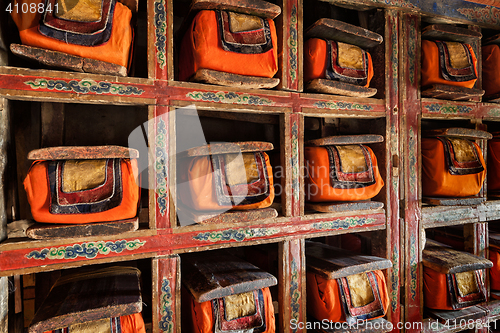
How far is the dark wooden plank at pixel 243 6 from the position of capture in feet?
6.23

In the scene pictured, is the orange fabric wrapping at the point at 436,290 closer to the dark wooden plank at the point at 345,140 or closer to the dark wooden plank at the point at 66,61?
the dark wooden plank at the point at 345,140

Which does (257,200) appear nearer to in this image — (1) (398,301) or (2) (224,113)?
(2) (224,113)

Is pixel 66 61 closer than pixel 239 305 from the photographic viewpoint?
Yes

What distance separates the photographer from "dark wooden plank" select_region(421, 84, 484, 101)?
258 centimetres

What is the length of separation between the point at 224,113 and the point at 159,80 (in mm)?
760

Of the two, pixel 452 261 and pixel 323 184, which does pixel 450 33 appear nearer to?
pixel 323 184

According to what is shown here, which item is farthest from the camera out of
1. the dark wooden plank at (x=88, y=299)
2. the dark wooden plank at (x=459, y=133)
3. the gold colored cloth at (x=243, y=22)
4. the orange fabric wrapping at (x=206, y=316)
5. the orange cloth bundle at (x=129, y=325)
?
the dark wooden plank at (x=459, y=133)

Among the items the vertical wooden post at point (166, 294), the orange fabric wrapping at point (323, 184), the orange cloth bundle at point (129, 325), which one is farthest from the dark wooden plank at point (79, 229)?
the orange fabric wrapping at point (323, 184)

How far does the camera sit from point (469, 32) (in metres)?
2.71

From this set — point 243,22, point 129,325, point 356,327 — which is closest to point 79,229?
point 129,325

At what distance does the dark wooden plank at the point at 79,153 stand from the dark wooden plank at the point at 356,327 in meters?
1.90

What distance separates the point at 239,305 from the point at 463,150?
2.36m

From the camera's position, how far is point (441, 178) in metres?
2.59

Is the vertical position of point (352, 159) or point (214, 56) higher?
point (214, 56)
